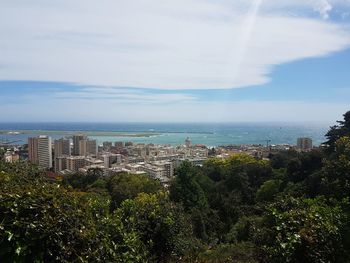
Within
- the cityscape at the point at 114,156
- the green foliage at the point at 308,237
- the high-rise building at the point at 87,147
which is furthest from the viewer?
the high-rise building at the point at 87,147

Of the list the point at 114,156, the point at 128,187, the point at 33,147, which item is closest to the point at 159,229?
the point at 128,187

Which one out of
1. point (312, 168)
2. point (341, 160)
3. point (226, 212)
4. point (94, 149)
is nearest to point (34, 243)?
point (341, 160)

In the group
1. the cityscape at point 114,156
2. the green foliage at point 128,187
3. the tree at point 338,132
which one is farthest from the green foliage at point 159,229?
the cityscape at point 114,156

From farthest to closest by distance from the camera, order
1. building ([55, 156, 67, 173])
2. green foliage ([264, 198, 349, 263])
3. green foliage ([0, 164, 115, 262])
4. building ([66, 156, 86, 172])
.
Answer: building ([55, 156, 67, 173]) → building ([66, 156, 86, 172]) → green foliage ([264, 198, 349, 263]) → green foliage ([0, 164, 115, 262])

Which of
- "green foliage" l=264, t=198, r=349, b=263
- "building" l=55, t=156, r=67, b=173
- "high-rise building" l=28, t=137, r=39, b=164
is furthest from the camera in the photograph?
"high-rise building" l=28, t=137, r=39, b=164

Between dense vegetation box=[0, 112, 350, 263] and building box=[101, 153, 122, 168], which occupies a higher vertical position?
dense vegetation box=[0, 112, 350, 263]

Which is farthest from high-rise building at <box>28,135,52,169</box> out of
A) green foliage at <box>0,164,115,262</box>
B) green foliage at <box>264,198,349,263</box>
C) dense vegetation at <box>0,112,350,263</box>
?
green foliage at <box>264,198,349,263</box>

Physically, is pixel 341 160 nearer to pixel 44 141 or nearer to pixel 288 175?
pixel 288 175

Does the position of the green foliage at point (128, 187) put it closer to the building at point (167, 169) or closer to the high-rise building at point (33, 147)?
the building at point (167, 169)

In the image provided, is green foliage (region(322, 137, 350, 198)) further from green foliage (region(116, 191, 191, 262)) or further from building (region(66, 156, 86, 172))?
building (region(66, 156, 86, 172))
